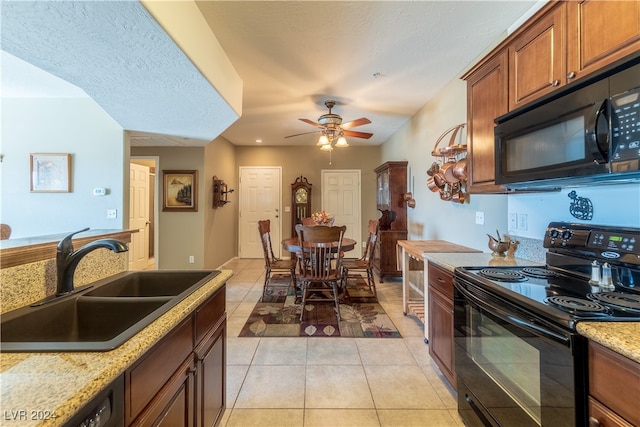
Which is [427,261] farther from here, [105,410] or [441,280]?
[105,410]

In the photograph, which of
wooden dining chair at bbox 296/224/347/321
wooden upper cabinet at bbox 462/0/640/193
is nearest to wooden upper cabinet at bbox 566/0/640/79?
wooden upper cabinet at bbox 462/0/640/193

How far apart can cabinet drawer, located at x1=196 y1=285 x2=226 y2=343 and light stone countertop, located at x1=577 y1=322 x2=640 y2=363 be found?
1.39m

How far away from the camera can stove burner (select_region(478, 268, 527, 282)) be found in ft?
4.50

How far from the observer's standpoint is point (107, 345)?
2.35 ft

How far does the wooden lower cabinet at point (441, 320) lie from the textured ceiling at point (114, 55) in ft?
7.47

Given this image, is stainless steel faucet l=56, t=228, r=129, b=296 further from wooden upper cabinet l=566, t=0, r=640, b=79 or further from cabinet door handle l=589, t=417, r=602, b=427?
wooden upper cabinet l=566, t=0, r=640, b=79

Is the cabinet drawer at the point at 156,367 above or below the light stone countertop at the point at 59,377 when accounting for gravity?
below

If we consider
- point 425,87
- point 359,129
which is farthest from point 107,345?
point 359,129

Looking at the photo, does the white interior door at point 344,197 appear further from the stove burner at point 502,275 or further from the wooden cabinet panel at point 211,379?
the wooden cabinet panel at point 211,379

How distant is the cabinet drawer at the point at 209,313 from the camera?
3.93 ft

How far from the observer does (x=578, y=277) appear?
1.37 m

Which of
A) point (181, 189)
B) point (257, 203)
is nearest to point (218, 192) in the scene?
point (181, 189)

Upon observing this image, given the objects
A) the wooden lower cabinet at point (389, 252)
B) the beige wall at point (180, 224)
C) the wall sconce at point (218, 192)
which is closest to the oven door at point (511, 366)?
the wooden lower cabinet at point (389, 252)

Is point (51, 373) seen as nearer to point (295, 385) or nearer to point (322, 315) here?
point (295, 385)
